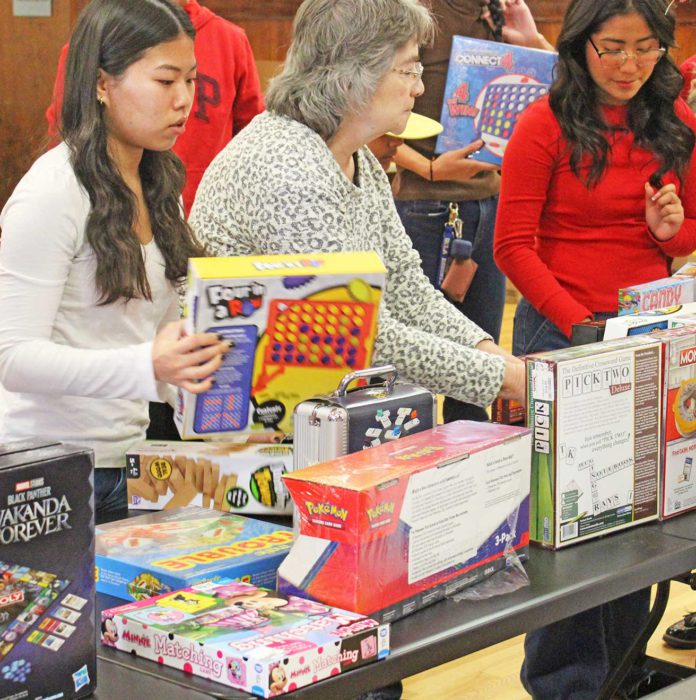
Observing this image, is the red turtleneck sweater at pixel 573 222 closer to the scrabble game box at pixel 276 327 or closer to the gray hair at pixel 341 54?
the gray hair at pixel 341 54

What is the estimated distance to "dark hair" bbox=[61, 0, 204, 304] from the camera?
1.87 meters

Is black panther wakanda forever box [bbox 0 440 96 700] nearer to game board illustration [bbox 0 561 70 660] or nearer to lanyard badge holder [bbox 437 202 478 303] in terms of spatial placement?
game board illustration [bbox 0 561 70 660]

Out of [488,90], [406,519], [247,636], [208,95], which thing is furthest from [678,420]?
[208,95]

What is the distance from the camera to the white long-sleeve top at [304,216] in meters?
1.97

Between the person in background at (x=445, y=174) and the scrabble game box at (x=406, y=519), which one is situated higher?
the person in background at (x=445, y=174)

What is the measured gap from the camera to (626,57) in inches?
102

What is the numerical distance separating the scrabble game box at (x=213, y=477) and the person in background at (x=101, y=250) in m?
0.09

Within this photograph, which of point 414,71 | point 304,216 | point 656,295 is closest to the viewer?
point 304,216

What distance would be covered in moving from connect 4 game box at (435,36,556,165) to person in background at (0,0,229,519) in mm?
1446

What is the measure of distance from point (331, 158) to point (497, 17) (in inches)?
67.7

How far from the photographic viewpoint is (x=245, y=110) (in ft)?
11.7

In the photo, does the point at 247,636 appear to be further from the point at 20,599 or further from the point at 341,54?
the point at 341,54

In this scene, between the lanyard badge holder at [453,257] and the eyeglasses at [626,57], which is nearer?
the eyeglasses at [626,57]

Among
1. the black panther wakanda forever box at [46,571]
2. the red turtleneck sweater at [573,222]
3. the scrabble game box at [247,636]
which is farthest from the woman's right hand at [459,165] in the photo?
the black panther wakanda forever box at [46,571]
